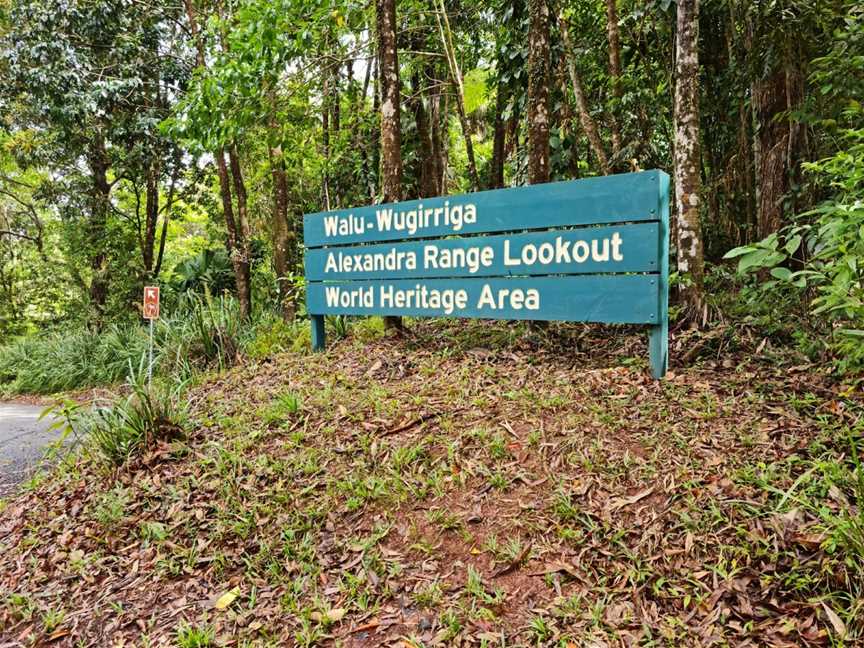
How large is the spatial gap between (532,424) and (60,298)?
635 inches

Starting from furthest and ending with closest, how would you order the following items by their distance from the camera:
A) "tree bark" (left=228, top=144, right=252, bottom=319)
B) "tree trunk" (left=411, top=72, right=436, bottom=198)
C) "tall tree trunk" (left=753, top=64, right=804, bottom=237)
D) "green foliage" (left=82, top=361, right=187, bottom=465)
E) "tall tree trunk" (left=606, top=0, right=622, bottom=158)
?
"tree bark" (left=228, top=144, right=252, bottom=319), "tree trunk" (left=411, top=72, right=436, bottom=198), "tall tree trunk" (left=606, top=0, right=622, bottom=158), "tall tree trunk" (left=753, top=64, right=804, bottom=237), "green foliage" (left=82, top=361, right=187, bottom=465)

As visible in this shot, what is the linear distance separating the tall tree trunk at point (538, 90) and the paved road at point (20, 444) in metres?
4.15

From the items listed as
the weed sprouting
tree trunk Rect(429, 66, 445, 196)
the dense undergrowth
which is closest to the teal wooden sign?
the dense undergrowth

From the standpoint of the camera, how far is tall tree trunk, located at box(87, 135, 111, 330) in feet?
37.4

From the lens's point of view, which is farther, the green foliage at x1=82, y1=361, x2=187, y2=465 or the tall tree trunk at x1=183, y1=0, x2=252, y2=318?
the tall tree trunk at x1=183, y1=0, x2=252, y2=318

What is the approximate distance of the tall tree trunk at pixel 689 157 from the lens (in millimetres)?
3916

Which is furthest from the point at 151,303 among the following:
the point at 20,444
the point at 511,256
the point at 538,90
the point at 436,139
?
the point at 436,139

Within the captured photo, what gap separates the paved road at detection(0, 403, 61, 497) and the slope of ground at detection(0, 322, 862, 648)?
0.84 metres

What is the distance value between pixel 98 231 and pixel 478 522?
11830 mm

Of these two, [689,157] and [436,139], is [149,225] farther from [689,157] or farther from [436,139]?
[689,157]

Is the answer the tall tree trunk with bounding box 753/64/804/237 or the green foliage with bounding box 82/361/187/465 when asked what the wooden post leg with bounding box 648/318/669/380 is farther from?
the green foliage with bounding box 82/361/187/465

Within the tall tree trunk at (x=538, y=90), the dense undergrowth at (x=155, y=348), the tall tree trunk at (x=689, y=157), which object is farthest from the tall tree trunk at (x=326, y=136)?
the tall tree trunk at (x=689, y=157)

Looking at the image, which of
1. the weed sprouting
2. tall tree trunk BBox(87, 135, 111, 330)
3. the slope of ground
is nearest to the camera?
the slope of ground

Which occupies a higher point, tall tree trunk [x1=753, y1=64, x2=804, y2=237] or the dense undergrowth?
tall tree trunk [x1=753, y1=64, x2=804, y2=237]
